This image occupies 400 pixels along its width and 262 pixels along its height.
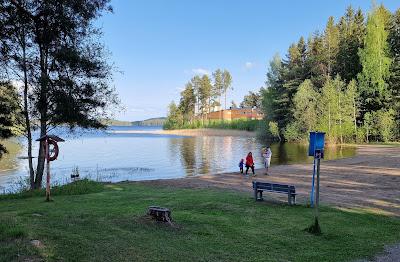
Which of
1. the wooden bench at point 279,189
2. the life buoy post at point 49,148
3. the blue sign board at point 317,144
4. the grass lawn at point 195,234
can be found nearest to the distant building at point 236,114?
the wooden bench at point 279,189

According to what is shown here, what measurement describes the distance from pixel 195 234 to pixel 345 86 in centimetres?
6333

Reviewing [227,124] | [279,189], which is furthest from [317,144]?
[227,124]

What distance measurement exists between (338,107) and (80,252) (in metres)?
59.9

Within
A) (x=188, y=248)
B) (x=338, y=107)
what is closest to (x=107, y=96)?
(x=188, y=248)

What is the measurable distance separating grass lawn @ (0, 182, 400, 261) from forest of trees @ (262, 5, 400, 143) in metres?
51.1

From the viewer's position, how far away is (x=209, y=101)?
407ft

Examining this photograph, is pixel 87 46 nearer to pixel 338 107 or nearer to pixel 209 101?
pixel 338 107

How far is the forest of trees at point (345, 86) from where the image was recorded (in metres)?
57.4

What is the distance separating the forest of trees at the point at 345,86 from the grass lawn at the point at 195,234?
51111 mm

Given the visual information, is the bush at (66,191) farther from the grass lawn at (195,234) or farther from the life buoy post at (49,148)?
the grass lawn at (195,234)

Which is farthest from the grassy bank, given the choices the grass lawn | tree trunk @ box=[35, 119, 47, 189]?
the grass lawn

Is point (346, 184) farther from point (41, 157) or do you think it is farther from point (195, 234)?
point (41, 157)

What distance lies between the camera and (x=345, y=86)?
65.5 meters

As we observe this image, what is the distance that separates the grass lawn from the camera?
654 centimetres
